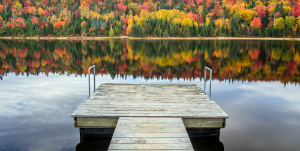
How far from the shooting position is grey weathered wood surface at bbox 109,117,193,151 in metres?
5.38

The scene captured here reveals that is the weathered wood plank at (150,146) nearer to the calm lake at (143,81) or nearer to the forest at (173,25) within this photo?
the calm lake at (143,81)

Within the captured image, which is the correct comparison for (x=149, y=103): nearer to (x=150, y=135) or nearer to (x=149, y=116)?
(x=149, y=116)

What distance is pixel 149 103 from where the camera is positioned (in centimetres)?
823

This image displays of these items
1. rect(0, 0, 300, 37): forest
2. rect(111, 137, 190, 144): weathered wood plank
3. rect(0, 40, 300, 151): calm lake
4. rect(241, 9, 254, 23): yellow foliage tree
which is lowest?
rect(0, 40, 300, 151): calm lake

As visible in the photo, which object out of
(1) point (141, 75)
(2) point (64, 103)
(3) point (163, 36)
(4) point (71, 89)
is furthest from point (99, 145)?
(3) point (163, 36)

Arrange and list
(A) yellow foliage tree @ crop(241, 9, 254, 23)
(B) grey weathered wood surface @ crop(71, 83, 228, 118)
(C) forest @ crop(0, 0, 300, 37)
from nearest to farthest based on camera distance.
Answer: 1. (B) grey weathered wood surface @ crop(71, 83, 228, 118)
2. (C) forest @ crop(0, 0, 300, 37)
3. (A) yellow foliage tree @ crop(241, 9, 254, 23)

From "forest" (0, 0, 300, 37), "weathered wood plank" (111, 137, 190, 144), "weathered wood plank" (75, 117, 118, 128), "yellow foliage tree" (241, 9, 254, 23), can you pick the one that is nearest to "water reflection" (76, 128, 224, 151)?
"weathered wood plank" (75, 117, 118, 128)

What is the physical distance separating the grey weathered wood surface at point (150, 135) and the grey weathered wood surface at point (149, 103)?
352 mm

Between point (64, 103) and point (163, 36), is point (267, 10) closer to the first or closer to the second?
point (163, 36)

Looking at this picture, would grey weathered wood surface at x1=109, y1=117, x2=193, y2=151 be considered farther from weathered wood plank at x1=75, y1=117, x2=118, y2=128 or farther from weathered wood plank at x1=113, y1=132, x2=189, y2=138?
weathered wood plank at x1=75, y1=117, x2=118, y2=128

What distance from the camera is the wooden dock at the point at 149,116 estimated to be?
5.65 m

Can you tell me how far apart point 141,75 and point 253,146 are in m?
13.2

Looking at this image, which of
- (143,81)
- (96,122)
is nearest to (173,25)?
(143,81)

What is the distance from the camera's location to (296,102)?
1194 cm
